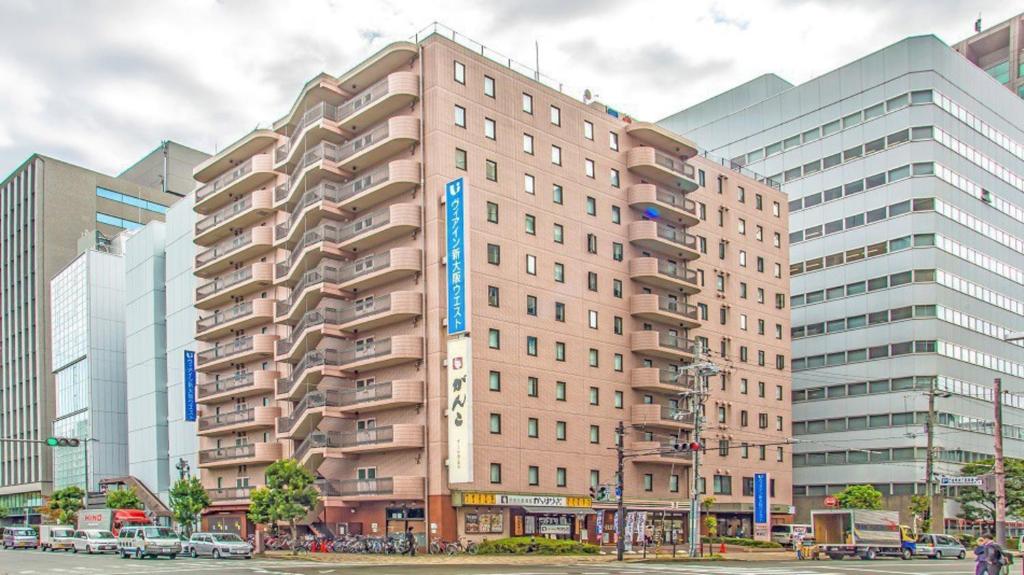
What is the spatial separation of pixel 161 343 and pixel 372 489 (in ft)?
155

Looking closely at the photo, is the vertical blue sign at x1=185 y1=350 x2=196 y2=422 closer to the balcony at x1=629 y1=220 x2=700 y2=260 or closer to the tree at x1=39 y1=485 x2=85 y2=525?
the tree at x1=39 y1=485 x2=85 y2=525

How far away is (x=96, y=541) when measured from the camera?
68.9 metres

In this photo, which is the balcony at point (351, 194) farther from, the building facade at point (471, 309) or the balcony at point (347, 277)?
the balcony at point (347, 277)

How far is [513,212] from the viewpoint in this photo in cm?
6806

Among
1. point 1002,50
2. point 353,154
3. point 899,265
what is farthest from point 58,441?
point 1002,50

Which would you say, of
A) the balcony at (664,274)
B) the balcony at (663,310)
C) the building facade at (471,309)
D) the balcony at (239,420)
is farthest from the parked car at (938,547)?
the balcony at (239,420)

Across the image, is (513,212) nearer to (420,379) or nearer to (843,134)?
(420,379)

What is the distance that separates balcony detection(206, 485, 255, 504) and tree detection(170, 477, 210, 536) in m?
0.73

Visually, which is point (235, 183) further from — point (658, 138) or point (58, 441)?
point (658, 138)

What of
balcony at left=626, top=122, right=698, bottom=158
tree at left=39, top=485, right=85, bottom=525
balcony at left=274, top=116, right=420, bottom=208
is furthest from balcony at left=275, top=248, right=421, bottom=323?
tree at left=39, top=485, right=85, bottom=525

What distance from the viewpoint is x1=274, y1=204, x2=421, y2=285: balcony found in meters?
65.5

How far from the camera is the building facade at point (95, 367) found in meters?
114

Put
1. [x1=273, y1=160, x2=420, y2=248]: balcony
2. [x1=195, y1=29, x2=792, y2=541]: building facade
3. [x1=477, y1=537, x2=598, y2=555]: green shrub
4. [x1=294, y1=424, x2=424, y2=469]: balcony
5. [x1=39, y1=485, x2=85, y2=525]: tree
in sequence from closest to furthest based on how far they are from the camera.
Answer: [x1=477, y1=537, x2=598, y2=555]: green shrub < [x1=294, y1=424, x2=424, y2=469]: balcony < [x1=195, y1=29, x2=792, y2=541]: building facade < [x1=273, y1=160, x2=420, y2=248]: balcony < [x1=39, y1=485, x2=85, y2=525]: tree

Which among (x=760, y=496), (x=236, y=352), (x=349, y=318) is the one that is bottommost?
(x=760, y=496)
